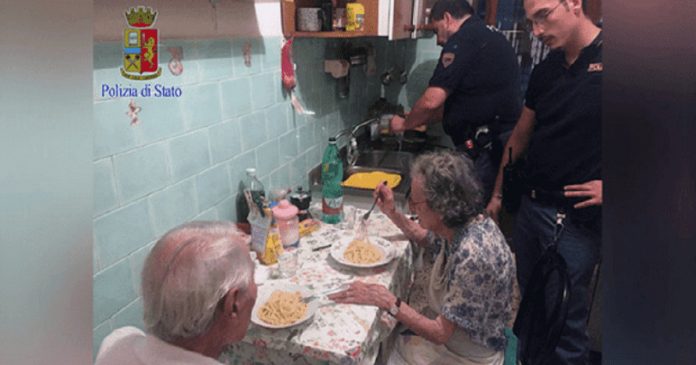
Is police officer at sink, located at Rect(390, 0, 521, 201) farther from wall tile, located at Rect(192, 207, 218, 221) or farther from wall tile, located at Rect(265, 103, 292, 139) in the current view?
wall tile, located at Rect(192, 207, 218, 221)

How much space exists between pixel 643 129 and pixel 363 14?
177cm

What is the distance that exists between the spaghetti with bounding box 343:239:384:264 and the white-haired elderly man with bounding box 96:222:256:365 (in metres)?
0.56

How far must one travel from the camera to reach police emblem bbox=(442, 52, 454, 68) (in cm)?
214

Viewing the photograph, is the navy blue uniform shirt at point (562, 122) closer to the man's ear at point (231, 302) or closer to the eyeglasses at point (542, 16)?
the eyeglasses at point (542, 16)

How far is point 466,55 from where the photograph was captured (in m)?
2.11

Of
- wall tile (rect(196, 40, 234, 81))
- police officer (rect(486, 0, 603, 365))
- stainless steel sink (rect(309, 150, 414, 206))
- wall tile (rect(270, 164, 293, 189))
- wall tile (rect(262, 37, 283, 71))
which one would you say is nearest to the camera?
wall tile (rect(196, 40, 234, 81))

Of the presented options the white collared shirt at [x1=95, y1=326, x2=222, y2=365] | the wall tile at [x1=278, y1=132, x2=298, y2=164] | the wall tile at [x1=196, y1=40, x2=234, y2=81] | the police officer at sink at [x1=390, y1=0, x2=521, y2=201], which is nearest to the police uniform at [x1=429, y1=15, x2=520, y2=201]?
the police officer at sink at [x1=390, y1=0, x2=521, y2=201]

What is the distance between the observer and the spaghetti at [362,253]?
1.37 m

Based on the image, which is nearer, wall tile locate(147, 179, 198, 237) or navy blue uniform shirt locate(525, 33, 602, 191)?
wall tile locate(147, 179, 198, 237)

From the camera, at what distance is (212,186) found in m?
1.40

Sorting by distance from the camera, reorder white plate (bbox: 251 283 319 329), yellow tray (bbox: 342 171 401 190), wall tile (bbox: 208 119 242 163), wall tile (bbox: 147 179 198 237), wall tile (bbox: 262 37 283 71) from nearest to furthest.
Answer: white plate (bbox: 251 283 319 329), wall tile (bbox: 147 179 198 237), wall tile (bbox: 208 119 242 163), wall tile (bbox: 262 37 283 71), yellow tray (bbox: 342 171 401 190)

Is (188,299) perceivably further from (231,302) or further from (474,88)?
(474,88)

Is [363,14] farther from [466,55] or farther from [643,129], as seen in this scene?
[643,129]

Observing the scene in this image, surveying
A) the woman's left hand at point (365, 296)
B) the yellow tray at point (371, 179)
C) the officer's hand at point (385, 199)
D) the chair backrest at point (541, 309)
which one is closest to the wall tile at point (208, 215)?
the woman's left hand at point (365, 296)
